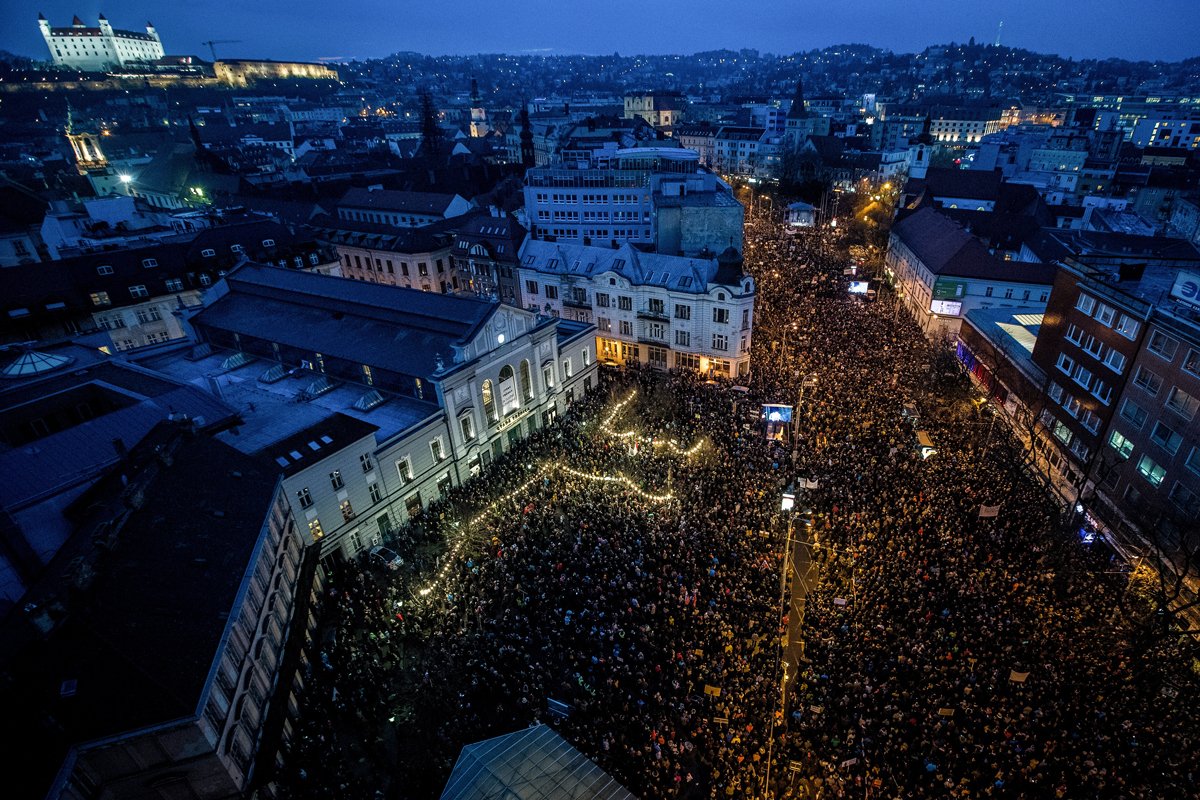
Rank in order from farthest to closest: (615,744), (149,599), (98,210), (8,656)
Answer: (98,210) < (615,744) < (149,599) < (8,656)

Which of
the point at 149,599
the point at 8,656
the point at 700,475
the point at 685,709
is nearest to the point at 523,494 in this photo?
the point at 700,475

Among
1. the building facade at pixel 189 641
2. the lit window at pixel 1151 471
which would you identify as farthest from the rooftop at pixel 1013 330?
the building facade at pixel 189 641

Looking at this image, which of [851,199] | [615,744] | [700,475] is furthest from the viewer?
[851,199]

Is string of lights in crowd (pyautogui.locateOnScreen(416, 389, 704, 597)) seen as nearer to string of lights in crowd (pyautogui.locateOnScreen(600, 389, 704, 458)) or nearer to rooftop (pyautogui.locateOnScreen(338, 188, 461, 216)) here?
string of lights in crowd (pyautogui.locateOnScreen(600, 389, 704, 458))

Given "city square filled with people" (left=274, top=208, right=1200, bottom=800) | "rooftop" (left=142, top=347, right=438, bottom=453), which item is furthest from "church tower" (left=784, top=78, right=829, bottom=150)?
"rooftop" (left=142, top=347, right=438, bottom=453)

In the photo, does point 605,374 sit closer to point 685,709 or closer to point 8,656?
point 685,709

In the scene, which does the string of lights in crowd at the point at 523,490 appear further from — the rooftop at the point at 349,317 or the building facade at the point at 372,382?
the rooftop at the point at 349,317

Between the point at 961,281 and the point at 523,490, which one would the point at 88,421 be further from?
the point at 961,281
